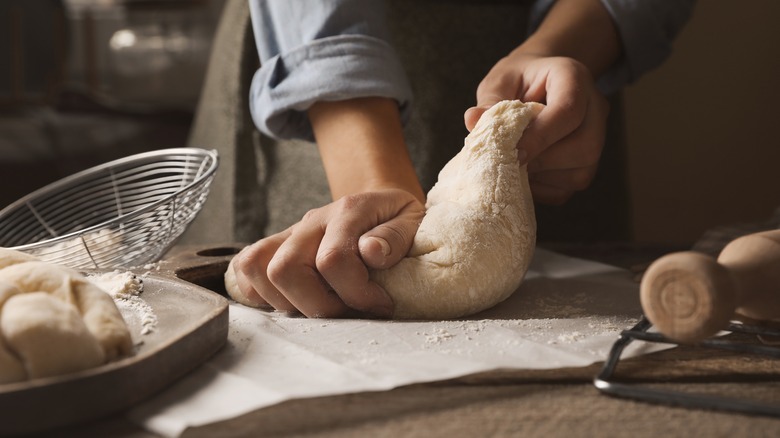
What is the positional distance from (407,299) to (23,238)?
0.60 metres

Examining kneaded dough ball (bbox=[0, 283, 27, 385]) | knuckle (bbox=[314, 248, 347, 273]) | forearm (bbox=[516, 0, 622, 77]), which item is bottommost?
kneaded dough ball (bbox=[0, 283, 27, 385])

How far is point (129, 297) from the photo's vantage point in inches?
24.6

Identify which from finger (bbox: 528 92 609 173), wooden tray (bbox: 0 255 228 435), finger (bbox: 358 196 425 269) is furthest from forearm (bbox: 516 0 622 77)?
wooden tray (bbox: 0 255 228 435)

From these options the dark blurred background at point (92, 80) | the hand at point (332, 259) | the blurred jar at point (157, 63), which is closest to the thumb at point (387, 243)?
the hand at point (332, 259)

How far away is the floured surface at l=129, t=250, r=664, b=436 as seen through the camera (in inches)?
17.6

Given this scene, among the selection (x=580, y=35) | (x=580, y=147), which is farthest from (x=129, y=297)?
(x=580, y=35)

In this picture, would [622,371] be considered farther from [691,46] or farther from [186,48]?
[186,48]

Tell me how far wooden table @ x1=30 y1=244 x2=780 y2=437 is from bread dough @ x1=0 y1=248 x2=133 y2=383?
4 centimetres

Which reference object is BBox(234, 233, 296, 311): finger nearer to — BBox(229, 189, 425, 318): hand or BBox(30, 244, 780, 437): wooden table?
BBox(229, 189, 425, 318): hand

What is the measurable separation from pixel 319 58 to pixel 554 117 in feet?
0.89

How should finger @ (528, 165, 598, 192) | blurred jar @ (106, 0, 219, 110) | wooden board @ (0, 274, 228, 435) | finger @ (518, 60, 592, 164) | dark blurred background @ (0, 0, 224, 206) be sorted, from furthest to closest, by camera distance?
blurred jar @ (106, 0, 219, 110) → dark blurred background @ (0, 0, 224, 206) → finger @ (528, 165, 598, 192) → finger @ (518, 60, 592, 164) → wooden board @ (0, 274, 228, 435)

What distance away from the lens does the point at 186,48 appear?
2738mm

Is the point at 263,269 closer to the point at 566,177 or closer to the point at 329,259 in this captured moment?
the point at 329,259

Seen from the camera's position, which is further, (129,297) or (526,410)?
(129,297)
